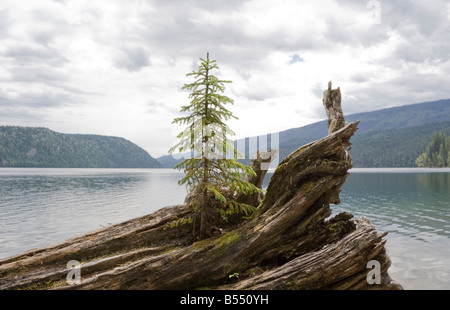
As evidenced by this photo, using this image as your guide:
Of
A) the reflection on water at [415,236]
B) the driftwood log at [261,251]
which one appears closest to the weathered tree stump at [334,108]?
the driftwood log at [261,251]

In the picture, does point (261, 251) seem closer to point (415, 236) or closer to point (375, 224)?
point (415, 236)

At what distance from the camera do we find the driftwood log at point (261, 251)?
1305 centimetres

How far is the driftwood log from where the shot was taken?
514 inches

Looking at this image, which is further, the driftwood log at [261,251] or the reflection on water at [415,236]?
the reflection on water at [415,236]

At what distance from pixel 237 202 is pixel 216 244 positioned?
290 cm

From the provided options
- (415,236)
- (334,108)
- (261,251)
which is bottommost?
(415,236)

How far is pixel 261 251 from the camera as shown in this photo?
14273 millimetres

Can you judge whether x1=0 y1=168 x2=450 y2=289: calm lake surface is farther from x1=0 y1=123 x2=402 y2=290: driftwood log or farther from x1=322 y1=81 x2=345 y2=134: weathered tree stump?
x1=322 y1=81 x2=345 y2=134: weathered tree stump

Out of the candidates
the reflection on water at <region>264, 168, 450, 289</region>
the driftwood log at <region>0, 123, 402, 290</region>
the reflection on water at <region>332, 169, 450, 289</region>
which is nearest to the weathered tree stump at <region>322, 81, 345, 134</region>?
the driftwood log at <region>0, 123, 402, 290</region>

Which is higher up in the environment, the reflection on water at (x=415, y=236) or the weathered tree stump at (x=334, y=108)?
the weathered tree stump at (x=334, y=108)

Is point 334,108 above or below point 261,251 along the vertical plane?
above

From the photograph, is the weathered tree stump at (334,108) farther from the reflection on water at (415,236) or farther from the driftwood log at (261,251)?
the reflection on water at (415,236)

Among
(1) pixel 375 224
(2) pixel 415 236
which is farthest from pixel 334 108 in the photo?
(1) pixel 375 224
